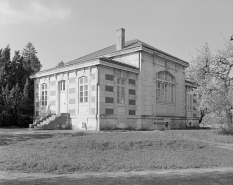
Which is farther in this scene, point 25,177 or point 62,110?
point 62,110

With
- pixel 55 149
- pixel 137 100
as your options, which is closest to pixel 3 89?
pixel 137 100

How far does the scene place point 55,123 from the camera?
81.5 ft

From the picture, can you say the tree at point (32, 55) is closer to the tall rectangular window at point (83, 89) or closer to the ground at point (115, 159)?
the tall rectangular window at point (83, 89)

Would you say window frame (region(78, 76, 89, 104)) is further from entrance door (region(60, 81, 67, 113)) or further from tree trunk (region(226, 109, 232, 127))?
tree trunk (region(226, 109, 232, 127))

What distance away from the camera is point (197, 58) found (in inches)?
928

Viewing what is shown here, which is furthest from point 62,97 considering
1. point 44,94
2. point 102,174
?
point 102,174

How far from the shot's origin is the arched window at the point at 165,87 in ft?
99.0

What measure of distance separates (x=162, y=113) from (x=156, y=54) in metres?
6.48

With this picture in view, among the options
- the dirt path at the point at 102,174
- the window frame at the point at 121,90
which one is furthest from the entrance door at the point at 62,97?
the dirt path at the point at 102,174

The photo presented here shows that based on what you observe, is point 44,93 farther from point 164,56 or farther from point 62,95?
point 164,56

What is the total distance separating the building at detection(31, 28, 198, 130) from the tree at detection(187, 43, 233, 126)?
557 cm

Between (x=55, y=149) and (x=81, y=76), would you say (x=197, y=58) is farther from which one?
(x=55, y=149)

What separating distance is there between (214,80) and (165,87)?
9.12 meters

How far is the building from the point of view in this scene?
79.0 ft
